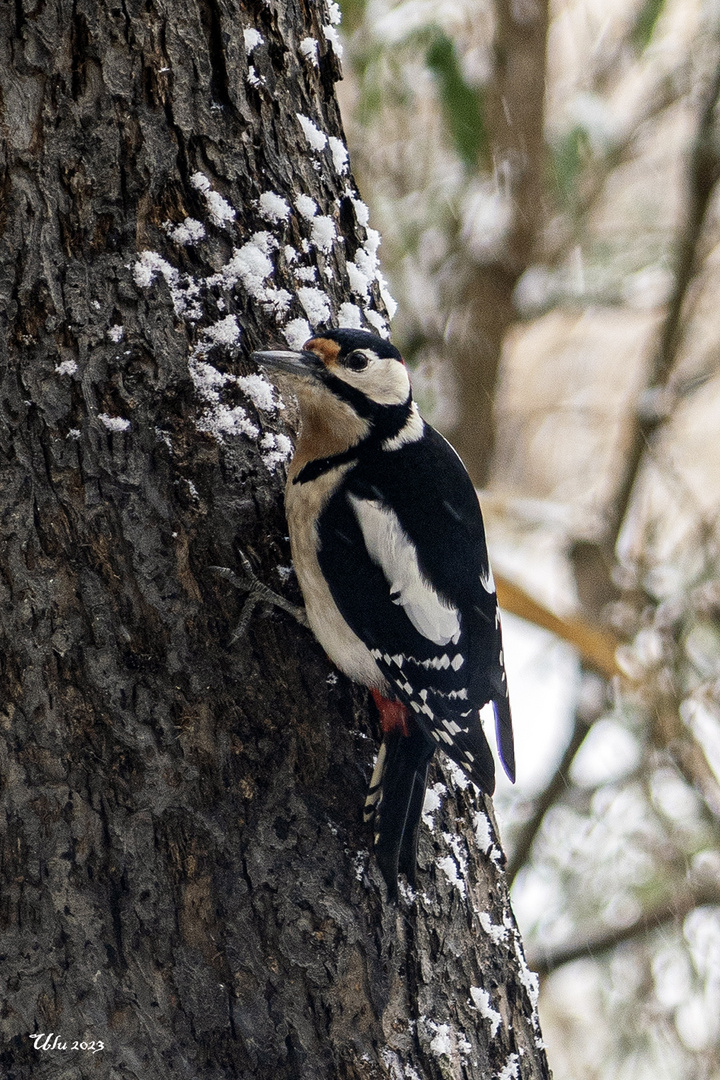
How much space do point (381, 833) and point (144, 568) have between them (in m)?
0.54

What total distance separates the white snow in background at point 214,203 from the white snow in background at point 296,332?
0.64 ft

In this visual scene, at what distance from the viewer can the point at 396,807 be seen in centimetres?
153

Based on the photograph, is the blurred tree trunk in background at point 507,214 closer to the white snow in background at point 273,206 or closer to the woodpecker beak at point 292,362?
the white snow in background at point 273,206

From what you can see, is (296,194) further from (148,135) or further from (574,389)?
(574,389)

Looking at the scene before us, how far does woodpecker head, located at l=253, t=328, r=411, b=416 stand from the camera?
1.62 meters

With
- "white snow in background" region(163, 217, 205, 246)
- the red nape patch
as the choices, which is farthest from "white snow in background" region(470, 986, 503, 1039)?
"white snow in background" region(163, 217, 205, 246)

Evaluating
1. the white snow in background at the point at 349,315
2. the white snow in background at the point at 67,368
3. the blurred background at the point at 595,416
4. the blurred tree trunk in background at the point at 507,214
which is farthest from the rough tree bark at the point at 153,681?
the blurred tree trunk in background at the point at 507,214

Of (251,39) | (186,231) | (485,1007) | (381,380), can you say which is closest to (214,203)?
(186,231)

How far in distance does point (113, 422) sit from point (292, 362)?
0.97 ft

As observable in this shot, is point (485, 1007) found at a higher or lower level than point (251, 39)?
lower

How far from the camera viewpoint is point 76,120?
4.98ft

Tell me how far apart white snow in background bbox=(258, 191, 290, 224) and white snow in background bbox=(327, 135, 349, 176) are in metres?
0.18

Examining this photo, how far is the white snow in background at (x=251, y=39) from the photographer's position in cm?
163

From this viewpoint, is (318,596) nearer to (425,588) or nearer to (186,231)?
(425,588)
